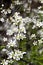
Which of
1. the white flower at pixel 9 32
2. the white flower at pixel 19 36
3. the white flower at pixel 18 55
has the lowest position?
the white flower at pixel 18 55

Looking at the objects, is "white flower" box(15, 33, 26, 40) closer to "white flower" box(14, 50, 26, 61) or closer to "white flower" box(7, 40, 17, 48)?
"white flower" box(7, 40, 17, 48)

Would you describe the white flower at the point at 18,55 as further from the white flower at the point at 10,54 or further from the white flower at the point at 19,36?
the white flower at the point at 19,36

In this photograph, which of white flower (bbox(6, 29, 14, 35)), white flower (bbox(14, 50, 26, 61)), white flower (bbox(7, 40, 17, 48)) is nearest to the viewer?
white flower (bbox(14, 50, 26, 61))

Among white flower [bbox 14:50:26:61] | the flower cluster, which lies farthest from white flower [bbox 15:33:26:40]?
white flower [bbox 14:50:26:61]

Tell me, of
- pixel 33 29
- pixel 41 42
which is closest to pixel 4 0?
pixel 33 29

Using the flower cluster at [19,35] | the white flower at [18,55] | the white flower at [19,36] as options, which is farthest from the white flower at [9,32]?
the white flower at [18,55]

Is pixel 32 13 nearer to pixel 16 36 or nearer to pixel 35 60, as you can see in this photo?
pixel 16 36

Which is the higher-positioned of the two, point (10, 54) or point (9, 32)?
point (9, 32)

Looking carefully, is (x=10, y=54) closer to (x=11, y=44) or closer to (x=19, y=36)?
(x=11, y=44)

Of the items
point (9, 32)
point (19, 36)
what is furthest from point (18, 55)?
point (9, 32)

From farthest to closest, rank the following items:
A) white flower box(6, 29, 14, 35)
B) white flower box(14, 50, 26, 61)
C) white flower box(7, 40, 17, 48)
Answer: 1. white flower box(6, 29, 14, 35)
2. white flower box(7, 40, 17, 48)
3. white flower box(14, 50, 26, 61)

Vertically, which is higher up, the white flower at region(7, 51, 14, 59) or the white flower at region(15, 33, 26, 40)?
the white flower at region(15, 33, 26, 40)
